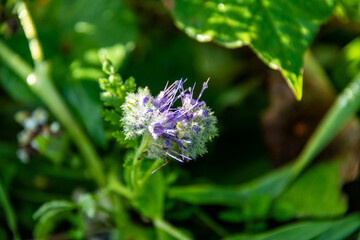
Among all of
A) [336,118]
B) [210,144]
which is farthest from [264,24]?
[210,144]

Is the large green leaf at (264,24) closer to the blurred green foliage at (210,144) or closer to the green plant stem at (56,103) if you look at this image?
the blurred green foliage at (210,144)

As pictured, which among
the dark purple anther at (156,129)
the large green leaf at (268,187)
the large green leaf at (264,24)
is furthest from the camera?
the large green leaf at (268,187)

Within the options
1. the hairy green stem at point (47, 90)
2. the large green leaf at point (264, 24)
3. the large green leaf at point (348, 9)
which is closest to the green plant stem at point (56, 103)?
the hairy green stem at point (47, 90)

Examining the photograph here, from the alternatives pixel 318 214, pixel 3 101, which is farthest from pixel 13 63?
pixel 318 214

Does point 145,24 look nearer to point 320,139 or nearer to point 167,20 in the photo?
point 167,20

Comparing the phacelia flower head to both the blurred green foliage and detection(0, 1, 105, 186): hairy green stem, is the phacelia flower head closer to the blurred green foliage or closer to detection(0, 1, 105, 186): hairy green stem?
the blurred green foliage

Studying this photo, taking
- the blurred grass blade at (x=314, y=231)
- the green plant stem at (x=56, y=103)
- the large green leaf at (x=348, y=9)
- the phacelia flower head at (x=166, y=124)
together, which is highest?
the green plant stem at (x=56, y=103)

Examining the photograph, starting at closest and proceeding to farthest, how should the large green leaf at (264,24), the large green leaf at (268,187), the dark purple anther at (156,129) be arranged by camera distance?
the dark purple anther at (156,129)
the large green leaf at (264,24)
the large green leaf at (268,187)

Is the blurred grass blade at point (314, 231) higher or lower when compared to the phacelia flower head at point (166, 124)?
lower
